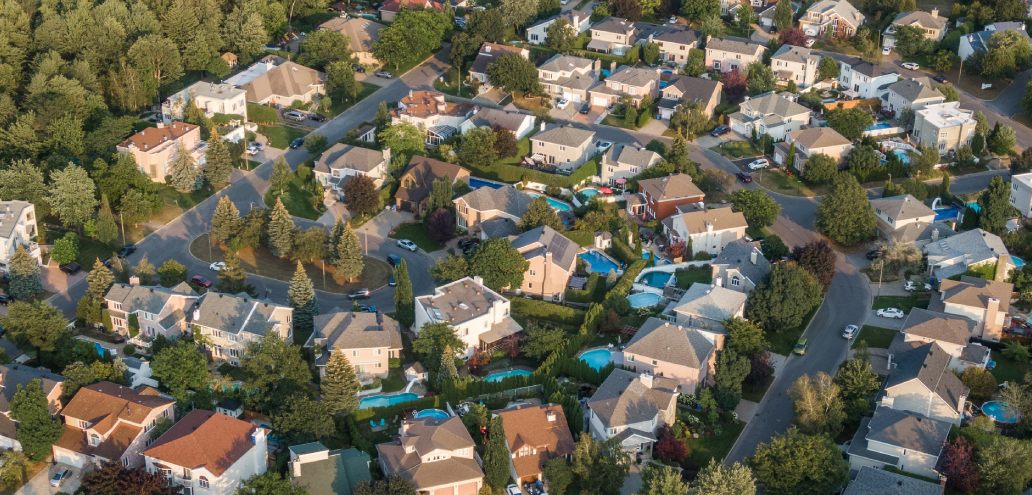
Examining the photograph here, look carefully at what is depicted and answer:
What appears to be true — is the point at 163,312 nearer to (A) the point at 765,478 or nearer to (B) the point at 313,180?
(B) the point at 313,180

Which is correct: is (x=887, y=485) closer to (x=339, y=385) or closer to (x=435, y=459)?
(x=435, y=459)

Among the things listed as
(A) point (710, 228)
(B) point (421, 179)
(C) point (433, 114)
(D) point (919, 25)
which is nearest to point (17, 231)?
(B) point (421, 179)

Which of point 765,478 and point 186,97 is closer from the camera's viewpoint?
point 765,478

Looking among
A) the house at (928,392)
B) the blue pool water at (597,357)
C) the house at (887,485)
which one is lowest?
the blue pool water at (597,357)

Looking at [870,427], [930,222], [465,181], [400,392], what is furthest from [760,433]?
[465,181]

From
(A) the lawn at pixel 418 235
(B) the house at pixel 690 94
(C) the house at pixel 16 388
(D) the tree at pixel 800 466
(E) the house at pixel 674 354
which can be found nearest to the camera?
(D) the tree at pixel 800 466

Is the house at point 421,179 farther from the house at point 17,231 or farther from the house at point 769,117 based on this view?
the house at point 17,231

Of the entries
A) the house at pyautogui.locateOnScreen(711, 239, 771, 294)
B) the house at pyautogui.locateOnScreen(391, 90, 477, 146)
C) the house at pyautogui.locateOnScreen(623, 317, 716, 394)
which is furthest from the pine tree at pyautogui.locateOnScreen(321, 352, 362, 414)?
the house at pyautogui.locateOnScreen(391, 90, 477, 146)

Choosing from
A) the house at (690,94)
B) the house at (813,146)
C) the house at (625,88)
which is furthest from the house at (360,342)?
the house at (625,88)
